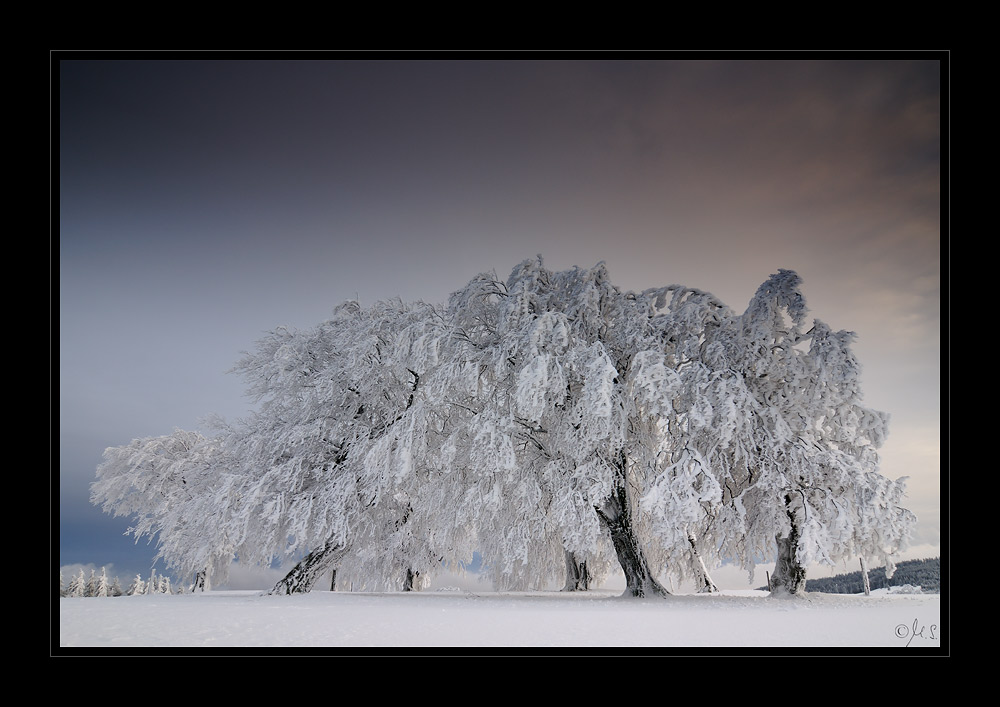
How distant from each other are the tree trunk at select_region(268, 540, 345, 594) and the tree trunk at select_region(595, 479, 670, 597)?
3.82 meters

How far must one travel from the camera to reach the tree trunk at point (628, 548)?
8748 mm

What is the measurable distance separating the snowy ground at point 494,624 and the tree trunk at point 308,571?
148 cm

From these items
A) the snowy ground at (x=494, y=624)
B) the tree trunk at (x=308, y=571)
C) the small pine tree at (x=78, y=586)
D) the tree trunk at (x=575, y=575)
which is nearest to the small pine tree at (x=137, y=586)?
the small pine tree at (x=78, y=586)

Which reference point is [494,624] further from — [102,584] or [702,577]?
[102,584]

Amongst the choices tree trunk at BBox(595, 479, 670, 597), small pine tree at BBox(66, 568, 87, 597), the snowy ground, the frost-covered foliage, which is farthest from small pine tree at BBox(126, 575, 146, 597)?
tree trunk at BBox(595, 479, 670, 597)

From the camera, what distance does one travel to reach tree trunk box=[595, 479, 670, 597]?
28.7 feet

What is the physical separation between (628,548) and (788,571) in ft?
6.87

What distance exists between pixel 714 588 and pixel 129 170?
9431mm

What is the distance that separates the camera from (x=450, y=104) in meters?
7.61

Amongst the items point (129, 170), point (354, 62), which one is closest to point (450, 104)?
point (354, 62)

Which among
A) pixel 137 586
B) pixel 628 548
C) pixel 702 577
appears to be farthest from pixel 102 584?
pixel 702 577
